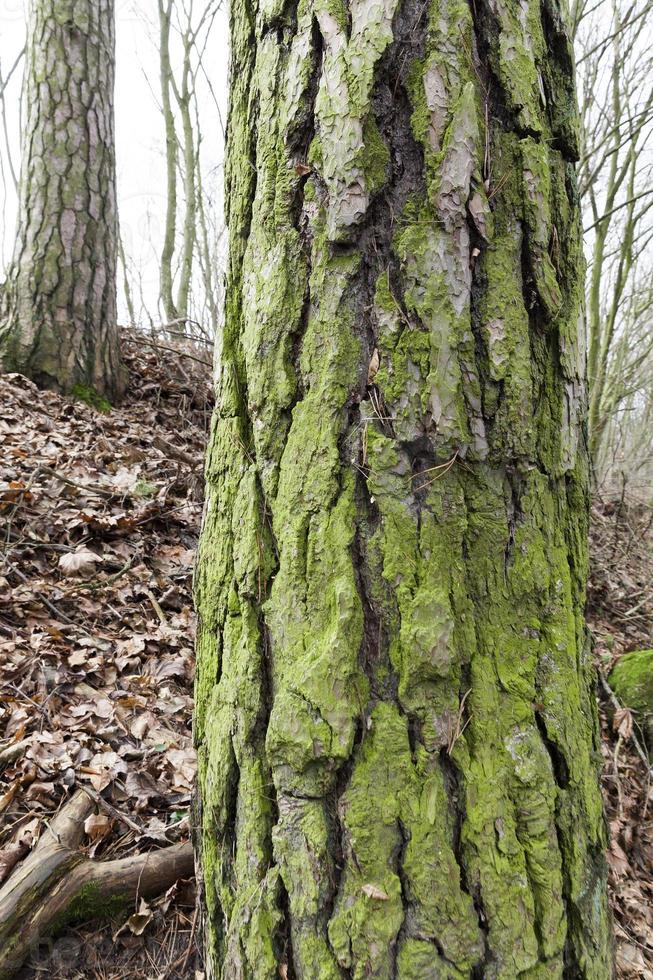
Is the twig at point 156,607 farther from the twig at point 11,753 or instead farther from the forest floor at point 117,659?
the twig at point 11,753

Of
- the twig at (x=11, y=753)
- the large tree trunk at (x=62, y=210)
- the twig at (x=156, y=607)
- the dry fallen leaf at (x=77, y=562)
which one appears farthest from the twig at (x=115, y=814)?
the large tree trunk at (x=62, y=210)

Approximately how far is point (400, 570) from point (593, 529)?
5.39 metres

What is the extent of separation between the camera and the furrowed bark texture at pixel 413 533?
1187 millimetres

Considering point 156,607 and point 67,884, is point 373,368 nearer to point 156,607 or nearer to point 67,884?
point 67,884

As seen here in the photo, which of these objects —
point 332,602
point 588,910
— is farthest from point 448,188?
point 588,910

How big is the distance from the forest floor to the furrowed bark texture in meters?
0.79

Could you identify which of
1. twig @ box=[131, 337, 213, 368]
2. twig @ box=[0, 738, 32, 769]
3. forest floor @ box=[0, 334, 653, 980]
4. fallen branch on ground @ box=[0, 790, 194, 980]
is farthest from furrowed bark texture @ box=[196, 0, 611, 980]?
twig @ box=[131, 337, 213, 368]

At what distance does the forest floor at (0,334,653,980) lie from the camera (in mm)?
1889

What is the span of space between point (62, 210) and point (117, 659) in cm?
375

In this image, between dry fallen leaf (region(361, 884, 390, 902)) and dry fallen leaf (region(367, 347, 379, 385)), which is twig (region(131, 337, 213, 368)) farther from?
dry fallen leaf (region(361, 884, 390, 902))

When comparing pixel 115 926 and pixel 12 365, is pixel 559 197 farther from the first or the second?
pixel 12 365

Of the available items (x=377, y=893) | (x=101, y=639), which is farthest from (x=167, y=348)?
(x=377, y=893)

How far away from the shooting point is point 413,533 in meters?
1.22

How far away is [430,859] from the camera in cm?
117
